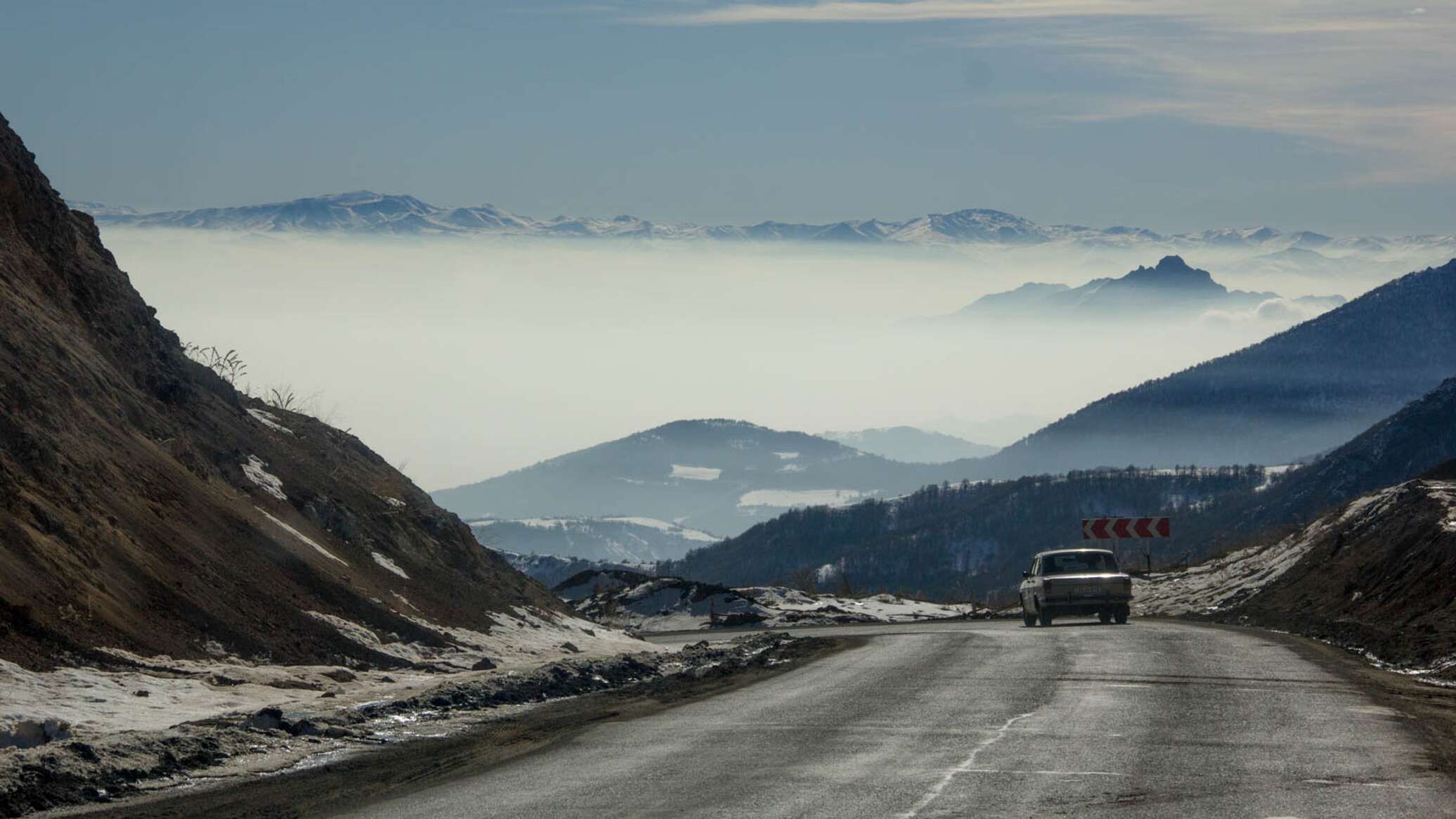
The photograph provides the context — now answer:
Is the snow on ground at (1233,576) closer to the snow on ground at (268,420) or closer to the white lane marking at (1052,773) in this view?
the snow on ground at (268,420)

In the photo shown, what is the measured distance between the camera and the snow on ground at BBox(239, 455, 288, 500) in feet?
104

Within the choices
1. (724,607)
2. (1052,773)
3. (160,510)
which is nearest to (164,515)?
(160,510)

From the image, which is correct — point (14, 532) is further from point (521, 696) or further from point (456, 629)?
point (456, 629)

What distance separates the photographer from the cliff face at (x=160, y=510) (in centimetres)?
2162

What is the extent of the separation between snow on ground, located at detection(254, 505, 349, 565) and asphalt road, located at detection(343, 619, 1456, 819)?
9.78m

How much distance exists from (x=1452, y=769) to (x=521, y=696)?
13.1m

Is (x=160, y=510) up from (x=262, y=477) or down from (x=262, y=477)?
down

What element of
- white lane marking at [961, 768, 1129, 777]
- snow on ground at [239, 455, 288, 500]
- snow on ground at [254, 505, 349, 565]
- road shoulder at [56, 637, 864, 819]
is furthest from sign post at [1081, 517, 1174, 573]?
white lane marking at [961, 768, 1129, 777]

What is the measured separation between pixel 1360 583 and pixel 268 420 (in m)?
26.0

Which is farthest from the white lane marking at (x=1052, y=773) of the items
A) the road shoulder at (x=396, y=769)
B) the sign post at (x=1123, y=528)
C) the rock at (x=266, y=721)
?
the sign post at (x=1123, y=528)

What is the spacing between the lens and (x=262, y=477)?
105ft

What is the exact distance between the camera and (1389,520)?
38.8 metres

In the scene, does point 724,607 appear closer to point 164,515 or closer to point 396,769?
point 164,515

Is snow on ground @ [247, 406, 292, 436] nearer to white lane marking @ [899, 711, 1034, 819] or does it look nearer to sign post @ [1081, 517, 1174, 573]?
white lane marking @ [899, 711, 1034, 819]
